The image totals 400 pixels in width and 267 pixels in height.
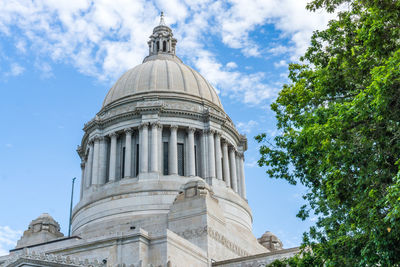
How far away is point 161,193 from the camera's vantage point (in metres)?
45.6

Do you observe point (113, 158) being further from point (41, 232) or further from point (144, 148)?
point (41, 232)

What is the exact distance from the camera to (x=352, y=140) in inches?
794

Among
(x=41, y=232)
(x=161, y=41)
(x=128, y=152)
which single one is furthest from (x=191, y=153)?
(x=161, y=41)

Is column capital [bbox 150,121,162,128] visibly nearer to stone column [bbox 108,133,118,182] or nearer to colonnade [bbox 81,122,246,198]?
colonnade [bbox 81,122,246,198]

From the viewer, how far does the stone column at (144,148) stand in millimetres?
47688

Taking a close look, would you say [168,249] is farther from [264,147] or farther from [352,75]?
[352,75]

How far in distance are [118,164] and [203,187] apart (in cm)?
1270

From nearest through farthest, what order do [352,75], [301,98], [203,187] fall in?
1. [352,75]
2. [301,98]
3. [203,187]

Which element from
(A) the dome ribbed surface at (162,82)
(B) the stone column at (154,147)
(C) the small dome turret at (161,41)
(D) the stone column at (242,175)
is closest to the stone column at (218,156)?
A: (D) the stone column at (242,175)

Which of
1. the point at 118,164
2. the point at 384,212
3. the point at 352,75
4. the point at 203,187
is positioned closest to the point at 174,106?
the point at 118,164

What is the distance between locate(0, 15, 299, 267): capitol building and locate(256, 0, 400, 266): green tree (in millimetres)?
14053

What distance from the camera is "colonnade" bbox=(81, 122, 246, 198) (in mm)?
48500

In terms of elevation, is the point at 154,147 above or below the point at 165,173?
above

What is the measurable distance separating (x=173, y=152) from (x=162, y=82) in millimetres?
8818
